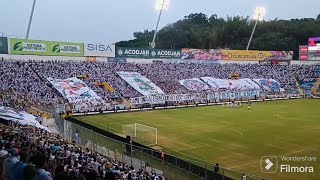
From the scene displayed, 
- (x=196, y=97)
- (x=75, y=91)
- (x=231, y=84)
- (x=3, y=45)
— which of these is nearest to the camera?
(x=75, y=91)

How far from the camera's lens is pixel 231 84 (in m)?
61.8

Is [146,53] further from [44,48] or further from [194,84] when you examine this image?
[44,48]

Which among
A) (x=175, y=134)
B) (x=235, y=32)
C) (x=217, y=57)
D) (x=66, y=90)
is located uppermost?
(x=235, y=32)

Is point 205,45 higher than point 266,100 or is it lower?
higher

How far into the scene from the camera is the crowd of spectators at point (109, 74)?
40.6m

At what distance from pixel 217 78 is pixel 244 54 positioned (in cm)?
1322

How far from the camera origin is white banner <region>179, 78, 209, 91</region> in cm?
5744

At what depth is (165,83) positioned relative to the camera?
185 ft

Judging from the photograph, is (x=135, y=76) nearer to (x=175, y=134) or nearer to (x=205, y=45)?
(x=175, y=134)

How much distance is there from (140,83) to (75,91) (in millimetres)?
11036

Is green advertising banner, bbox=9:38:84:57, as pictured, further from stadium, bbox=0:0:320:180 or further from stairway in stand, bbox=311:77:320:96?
stairway in stand, bbox=311:77:320:96

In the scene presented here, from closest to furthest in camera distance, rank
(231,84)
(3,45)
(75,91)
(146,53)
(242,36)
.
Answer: (75,91) → (3,45) → (231,84) → (146,53) → (242,36)

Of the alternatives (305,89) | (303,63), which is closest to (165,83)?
(305,89)

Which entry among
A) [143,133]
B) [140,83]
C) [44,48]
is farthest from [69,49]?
[143,133]
